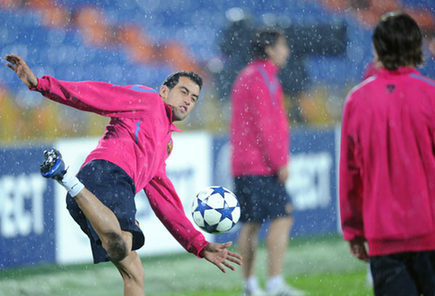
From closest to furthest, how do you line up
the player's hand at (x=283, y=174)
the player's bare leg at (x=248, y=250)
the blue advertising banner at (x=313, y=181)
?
the player's bare leg at (x=248, y=250) < the player's hand at (x=283, y=174) < the blue advertising banner at (x=313, y=181)

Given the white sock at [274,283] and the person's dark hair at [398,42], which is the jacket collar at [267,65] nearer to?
the white sock at [274,283]

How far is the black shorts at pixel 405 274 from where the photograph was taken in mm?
2564

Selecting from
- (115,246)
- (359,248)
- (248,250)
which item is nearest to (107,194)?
(115,246)

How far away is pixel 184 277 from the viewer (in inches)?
231

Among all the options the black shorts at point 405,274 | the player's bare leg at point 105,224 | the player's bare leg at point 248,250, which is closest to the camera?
the black shorts at point 405,274

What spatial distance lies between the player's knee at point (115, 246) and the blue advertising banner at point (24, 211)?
2.56 meters

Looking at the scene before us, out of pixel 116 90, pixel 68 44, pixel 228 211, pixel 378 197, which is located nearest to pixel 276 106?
pixel 228 211

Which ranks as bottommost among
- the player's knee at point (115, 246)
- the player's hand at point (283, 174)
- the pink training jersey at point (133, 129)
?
the player's knee at point (115, 246)

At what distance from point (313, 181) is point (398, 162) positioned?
4889mm

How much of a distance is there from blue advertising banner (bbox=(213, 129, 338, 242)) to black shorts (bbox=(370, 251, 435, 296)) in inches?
184

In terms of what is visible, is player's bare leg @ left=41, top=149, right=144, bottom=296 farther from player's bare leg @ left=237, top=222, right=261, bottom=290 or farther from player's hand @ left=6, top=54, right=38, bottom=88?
player's bare leg @ left=237, top=222, right=261, bottom=290

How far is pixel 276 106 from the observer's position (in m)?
5.15

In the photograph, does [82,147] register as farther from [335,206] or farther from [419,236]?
[419,236]

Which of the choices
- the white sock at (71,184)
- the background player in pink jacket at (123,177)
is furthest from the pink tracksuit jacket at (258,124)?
the white sock at (71,184)
